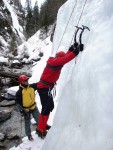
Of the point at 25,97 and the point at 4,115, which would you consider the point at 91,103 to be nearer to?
the point at 25,97

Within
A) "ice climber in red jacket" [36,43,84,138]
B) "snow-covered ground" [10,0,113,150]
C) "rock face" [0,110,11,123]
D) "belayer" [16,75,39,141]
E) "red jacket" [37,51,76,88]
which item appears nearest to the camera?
"snow-covered ground" [10,0,113,150]

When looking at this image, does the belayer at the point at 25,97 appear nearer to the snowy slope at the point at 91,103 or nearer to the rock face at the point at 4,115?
the snowy slope at the point at 91,103

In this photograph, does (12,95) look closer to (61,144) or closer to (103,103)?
(61,144)

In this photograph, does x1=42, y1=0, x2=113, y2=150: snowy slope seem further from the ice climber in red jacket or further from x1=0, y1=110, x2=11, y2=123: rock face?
x1=0, y1=110, x2=11, y2=123: rock face

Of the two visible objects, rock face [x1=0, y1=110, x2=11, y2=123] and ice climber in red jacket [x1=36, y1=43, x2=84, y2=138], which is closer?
ice climber in red jacket [x1=36, y1=43, x2=84, y2=138]

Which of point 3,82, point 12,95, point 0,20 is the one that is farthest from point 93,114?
point 0,20

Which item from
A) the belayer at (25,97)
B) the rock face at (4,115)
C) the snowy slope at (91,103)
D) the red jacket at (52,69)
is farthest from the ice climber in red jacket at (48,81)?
the rock face at (4,115)

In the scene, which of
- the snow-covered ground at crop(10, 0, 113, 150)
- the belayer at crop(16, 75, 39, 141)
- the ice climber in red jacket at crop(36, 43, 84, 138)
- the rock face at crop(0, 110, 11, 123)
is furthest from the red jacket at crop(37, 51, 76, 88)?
the rock face at crop(0, 110, 11, 123)

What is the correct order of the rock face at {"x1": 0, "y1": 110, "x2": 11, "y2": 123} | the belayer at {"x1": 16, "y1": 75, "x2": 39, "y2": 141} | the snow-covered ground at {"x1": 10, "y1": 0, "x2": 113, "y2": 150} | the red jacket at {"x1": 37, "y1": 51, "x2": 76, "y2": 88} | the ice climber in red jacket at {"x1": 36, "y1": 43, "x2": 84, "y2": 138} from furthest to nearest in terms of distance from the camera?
the rock face at {"x1": 0, "y1": 110, "x2": 11, "y2": 123} < the belayer at {"x1": 16, "y1": 75, "x2": 39, "y2": 141} < the ice climber in red jacket at {"x1": 36, "y1": 43, "x2": 84, "y2": 138} < the red jacket at {"x1": 37, "y1": 51, "x2": 76, "y2": 88} < the snow-covered ground at {"x1": 10, "y1": 0, "x2": 113, "y2": 150}

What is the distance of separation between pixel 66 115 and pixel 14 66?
2241 centimetres

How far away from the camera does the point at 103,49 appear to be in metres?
3.54

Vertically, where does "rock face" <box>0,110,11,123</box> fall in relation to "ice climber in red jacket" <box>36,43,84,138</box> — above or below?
below

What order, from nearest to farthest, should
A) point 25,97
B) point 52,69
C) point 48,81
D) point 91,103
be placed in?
point 91,103, point 52,69, point 48,81, point 25,97

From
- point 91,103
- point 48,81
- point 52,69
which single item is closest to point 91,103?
point 91,103
